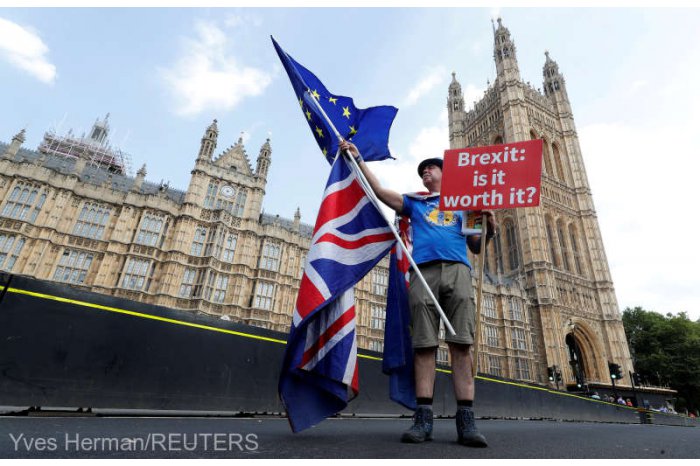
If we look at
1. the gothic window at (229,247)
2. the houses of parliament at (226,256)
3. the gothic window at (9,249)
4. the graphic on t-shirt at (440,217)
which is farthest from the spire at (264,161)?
the graphic on t-shirt at (440,217)

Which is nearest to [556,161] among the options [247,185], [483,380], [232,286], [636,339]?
[636,339]

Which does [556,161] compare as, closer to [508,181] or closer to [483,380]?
[483,380]

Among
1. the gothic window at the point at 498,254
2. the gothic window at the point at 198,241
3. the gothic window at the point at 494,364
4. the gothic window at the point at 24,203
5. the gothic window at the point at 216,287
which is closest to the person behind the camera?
the gothic window at the point at 24,203

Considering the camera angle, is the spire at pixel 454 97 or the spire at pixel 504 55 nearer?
the spire at pixel 504 55

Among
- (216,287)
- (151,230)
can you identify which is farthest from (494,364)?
(151,230)

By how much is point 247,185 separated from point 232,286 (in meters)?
7.83

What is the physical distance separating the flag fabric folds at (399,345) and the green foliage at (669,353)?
54.4 m

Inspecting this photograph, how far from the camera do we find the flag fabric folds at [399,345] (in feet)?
11.2

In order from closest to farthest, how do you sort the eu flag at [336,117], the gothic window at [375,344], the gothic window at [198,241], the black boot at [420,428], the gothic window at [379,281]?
the black boot at [420,428], the eu flag at [336,117], the gothic window at [198,241], the gothic window at [375,344], the gothic window at [379,281]

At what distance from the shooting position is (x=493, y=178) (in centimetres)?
355

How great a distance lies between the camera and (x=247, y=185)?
26172mm

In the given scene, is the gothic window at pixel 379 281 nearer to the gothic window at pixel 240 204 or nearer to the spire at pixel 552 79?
the gothic window at pixel 240 204

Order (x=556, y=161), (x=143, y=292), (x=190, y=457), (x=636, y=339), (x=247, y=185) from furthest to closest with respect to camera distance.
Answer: (x=556, y=161)
(x=636, y=339)
(x=247, y=185)
(x=143, y=292)
(x=190, y=457)

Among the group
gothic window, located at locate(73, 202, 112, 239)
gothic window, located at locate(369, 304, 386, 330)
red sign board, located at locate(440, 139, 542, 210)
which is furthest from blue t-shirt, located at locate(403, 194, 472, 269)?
gothic window, located at locate(369, 304, 386, 330)
